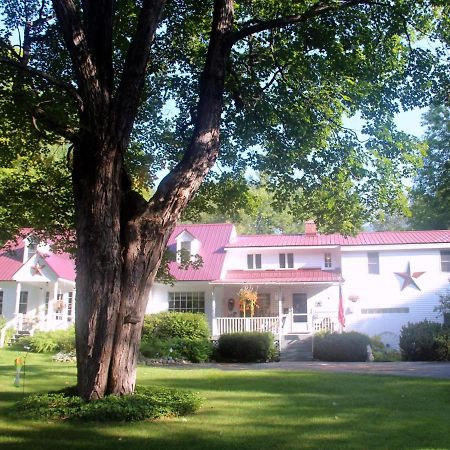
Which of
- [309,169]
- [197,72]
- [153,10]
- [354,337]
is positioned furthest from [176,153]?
[354,337]

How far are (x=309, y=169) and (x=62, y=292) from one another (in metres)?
22.7

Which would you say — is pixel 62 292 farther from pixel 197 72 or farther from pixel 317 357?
pixel 197 72

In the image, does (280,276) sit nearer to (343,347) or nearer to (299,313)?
(299,313)

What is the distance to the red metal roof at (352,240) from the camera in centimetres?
2850

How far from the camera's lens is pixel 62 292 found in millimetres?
31703

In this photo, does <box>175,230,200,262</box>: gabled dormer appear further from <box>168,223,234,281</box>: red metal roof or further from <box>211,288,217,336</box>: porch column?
<box>211,288,217,336</box>: porch column

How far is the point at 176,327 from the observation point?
23.7 m

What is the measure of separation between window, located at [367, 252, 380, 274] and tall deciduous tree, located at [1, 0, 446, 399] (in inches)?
605

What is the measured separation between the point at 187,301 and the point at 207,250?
128 inches

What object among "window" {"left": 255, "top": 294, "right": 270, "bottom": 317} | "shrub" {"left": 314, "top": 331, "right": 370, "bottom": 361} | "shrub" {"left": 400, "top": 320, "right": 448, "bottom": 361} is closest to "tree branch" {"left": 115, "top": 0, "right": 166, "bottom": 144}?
"shrub" {"left": 314, "top": 331, "right": 370, "bottom": 361}

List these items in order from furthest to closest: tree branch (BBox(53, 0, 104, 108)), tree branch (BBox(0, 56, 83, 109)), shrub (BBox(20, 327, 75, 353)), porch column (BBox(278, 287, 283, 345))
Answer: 1. porch column (BBox(278, 287, 283, 345))
2. shrub (BBox(20, 327, 75, 353))
3. tree branch (BBox(53, 0, 104, 108))
4. tree branch (BBox(0, 56, 83, 109))

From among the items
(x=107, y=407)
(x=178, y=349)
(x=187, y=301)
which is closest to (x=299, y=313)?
(x=187, y=301)

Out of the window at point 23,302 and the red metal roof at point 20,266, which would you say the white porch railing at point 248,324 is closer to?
the red metal roof at point 20,266

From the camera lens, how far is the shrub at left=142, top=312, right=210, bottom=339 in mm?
23531
